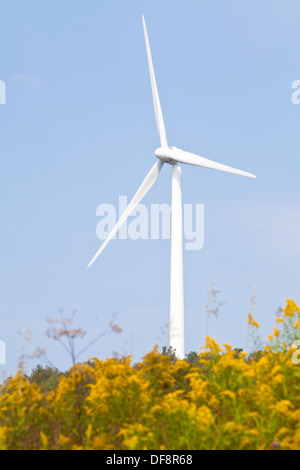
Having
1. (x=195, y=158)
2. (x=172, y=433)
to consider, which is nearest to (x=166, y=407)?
(x=172, y=433)

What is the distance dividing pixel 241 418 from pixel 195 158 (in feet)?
99.6

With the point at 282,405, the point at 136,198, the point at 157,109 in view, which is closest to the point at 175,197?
the point at 136,198

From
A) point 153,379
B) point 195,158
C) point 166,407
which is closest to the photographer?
point 166,407

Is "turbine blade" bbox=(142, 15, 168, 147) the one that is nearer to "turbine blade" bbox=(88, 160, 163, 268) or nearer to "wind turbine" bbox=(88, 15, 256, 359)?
"wind turbine" bbox=(88, 15, 256, 359)

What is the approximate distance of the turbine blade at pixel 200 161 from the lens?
125ft

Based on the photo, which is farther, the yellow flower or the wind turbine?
the wind turbine

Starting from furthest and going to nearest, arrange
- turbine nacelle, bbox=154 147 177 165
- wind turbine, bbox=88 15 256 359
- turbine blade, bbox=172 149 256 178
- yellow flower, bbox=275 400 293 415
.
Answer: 1. turbine nacelle, bbox=154 147 177 165
2. turbine blade, bbox=172 149 256 178
3. wind turbine, bbox=88 15 256 359
4. yellow flower, bbox=275 400 293 415

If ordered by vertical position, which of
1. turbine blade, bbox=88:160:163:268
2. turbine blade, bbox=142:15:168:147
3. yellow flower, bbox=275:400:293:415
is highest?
turbine blade, bbox=142:15:168:147

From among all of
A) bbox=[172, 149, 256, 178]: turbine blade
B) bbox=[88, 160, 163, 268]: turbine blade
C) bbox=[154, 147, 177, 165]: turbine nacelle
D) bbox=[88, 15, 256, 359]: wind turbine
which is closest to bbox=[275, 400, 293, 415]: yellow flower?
bbox=[88, 15, 256, 359]: wind turbine

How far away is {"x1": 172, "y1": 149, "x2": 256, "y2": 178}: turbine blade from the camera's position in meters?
38.1

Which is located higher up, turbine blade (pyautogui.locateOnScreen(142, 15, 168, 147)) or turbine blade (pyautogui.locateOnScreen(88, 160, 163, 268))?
turbine blade (pyautogui.locateOnScreen(142, 15, 168, 147))
